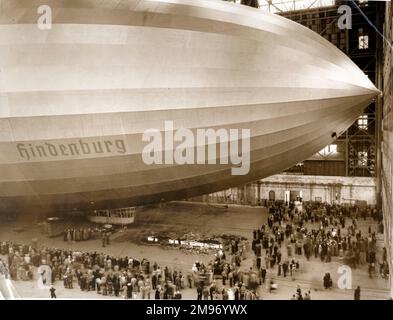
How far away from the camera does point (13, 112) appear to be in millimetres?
8414

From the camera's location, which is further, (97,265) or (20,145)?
(97,265)

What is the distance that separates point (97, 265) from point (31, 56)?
7395mm

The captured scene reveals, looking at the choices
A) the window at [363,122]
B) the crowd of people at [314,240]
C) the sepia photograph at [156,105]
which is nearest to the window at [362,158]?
the window at [363,122]

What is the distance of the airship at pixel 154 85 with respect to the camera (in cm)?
812

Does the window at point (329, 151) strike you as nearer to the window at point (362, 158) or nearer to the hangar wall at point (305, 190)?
the window at point (362, 158)

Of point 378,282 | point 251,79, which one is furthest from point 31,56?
point 378,282

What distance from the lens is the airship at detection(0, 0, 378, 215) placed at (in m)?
8.12

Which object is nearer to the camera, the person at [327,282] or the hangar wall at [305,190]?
the person at [327,282]

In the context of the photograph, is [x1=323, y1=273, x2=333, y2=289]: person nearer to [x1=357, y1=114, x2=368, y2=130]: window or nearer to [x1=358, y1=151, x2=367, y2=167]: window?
[x1=358, y1=151, x2=367, y2=167]: window

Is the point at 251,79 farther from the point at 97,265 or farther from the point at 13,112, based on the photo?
the point at 97,265

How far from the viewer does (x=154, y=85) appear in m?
8.05

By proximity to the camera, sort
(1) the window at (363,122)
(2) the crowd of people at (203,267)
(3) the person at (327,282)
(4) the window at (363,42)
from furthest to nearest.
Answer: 1. (1) the window at (363,122)
2. (4) the window at (363,42)
3. (3) the person at (327,282)
4. (2) the crowd of people at (203,267)

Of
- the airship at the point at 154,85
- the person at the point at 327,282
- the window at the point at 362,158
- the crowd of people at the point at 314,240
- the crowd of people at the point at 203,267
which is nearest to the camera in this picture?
the airship at the point at 154,85
